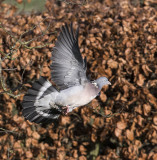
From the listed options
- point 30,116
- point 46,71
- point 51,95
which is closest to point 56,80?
point 51,95

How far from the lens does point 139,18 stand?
484cm

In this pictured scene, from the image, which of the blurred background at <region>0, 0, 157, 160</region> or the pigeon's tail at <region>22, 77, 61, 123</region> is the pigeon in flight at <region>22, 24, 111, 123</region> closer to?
the pigeon's tail at <region>22, 77, 61, 123</region>

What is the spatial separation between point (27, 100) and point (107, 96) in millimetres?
1544

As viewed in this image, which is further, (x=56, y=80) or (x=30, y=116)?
(x=30, y=116)

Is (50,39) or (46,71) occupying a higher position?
(50,39)

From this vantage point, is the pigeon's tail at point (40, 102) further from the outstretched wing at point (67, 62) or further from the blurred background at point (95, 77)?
the blurred background at point (95, 77)

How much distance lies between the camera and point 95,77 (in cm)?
463

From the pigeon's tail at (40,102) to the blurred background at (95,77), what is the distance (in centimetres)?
52

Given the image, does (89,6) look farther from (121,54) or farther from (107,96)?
(107,96)

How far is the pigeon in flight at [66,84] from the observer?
349 centimetres

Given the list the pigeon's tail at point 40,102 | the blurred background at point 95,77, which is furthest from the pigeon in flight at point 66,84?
the blurred background at point 95,77

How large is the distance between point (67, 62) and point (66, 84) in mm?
281

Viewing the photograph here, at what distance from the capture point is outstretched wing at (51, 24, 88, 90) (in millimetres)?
3529

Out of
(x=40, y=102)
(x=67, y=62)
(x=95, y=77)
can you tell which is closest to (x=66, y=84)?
(x=67, y=62)
